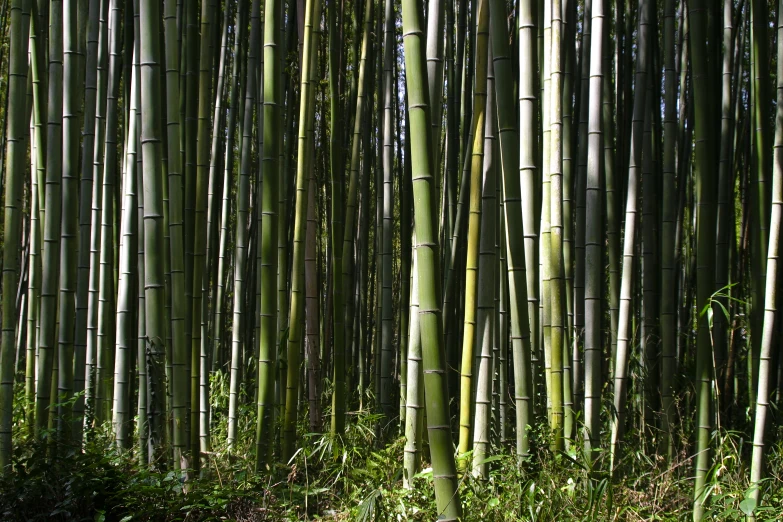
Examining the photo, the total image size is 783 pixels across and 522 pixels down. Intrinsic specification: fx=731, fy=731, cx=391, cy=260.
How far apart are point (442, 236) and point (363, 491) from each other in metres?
1.51

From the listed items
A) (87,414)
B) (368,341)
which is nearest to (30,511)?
(87,414)

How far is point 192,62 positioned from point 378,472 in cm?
170

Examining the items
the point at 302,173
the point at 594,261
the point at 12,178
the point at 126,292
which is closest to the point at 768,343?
the point at 594,261

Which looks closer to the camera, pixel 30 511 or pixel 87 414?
pixel 30 511

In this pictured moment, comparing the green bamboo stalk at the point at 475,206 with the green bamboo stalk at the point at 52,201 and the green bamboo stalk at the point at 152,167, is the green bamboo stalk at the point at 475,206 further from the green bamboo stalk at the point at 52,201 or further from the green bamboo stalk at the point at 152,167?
the green bamboo stalk at the point at 52,201

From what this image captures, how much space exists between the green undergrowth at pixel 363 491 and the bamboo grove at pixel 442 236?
65mm

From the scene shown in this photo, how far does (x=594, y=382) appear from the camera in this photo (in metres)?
2.31

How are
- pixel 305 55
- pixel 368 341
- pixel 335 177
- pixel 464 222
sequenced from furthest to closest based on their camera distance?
pixel 368 341, pixel 464 222, pixel 335 177, pixel 305 55

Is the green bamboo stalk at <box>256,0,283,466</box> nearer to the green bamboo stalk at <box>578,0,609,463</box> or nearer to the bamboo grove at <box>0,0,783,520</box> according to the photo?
the bamboo grove at <box>0,0,783,520</box>

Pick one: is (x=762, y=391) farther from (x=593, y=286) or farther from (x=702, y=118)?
(x=702, y=118)

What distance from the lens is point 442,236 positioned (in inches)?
141

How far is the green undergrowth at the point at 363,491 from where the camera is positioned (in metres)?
→ 2.02

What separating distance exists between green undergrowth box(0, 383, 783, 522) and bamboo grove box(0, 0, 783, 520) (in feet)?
0.21

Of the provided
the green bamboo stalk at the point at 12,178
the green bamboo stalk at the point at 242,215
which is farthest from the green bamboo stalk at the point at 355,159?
Answer: the green bamboo stalk at the point at 12,178
